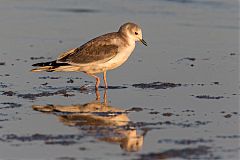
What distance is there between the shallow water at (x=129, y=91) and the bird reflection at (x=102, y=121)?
0.01 metres

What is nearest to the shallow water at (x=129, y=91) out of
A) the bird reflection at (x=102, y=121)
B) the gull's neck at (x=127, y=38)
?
the bird reflection at (x=102, y=121)

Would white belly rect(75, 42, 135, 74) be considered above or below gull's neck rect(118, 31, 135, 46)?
below

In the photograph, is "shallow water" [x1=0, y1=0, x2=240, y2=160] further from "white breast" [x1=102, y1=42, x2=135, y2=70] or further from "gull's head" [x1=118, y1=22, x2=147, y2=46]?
"gull's head" [x1=118, y1=22, x2=147, y2=46]

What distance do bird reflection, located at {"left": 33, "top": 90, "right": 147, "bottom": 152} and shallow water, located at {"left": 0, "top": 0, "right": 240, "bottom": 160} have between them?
1 centimetres

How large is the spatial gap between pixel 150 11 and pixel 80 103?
27.3 feet

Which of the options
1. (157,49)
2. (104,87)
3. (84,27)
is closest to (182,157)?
(104,87)

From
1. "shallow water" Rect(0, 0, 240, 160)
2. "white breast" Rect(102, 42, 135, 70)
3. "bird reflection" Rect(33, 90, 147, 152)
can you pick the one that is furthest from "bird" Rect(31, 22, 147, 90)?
"bird reflection" Rect(33, 90, 147, 152)

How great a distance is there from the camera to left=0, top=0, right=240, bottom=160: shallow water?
335 inches

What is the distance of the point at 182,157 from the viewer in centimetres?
805

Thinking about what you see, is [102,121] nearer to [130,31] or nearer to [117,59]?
[117,59]

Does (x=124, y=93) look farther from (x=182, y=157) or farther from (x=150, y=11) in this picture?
(x=150, y=11)

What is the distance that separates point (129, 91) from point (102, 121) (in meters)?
1.72

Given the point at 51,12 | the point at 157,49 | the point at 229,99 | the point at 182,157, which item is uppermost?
the point at 51,12

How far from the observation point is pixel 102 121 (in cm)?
949
